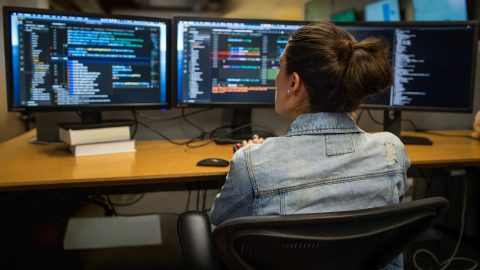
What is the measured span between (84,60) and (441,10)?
2.86 meters

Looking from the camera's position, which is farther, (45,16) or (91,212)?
(91,212)

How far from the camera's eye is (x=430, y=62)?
178 cm

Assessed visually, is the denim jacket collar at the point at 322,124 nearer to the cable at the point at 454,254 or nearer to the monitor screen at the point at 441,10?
the cable at the point at 454,254

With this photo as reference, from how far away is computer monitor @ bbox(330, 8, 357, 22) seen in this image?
4273mm

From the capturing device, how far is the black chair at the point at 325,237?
647mm

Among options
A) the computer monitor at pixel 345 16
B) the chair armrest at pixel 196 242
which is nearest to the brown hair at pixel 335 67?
the chair armrest at pixel 196 242

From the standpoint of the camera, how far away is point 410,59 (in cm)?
179

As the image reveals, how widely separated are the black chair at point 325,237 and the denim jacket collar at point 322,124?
0.67ft

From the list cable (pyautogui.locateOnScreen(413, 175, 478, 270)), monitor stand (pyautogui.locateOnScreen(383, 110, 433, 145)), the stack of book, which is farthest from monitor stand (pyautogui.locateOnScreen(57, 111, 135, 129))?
cable (pyautogui.locateOnScreen(413, 175, 478, 270))

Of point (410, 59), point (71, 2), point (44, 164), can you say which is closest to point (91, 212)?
point (44, 164)

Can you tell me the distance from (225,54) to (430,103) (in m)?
0.93

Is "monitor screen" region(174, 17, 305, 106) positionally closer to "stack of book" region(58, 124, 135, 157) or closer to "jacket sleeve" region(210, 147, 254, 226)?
"stack of book" region(58, 124, 135, 157)

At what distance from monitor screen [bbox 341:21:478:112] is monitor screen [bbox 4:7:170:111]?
0.86 meters

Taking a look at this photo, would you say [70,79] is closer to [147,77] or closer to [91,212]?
[147,77]
